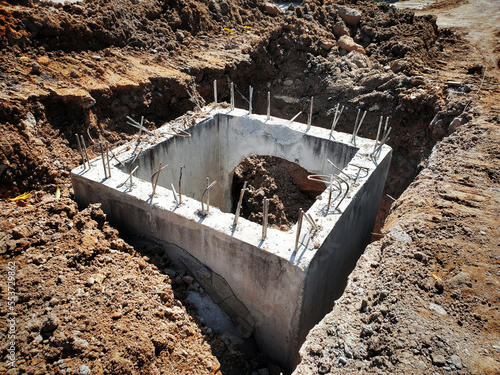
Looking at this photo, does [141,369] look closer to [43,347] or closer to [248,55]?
[43,347]

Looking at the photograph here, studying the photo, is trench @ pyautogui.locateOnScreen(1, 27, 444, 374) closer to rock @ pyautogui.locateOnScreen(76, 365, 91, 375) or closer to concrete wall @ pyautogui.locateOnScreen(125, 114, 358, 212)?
concrete wall @ pyautogui.locateOnScreen(125, 114, 358, 212)

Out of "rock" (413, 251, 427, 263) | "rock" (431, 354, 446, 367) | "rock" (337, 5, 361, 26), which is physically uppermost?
"rock" (337, 5, 361, 26)

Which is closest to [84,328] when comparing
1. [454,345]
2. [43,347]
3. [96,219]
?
[43,347]

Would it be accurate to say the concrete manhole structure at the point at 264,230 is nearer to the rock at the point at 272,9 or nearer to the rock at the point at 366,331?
the rock at the point at 366,331

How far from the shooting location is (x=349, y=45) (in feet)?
37.3

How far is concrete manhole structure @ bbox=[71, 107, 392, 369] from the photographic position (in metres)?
4.24

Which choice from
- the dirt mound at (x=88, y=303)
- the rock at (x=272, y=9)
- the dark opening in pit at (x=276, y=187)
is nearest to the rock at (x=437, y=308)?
the dirt mound at (x=88, y=303)

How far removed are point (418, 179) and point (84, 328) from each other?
211 inches

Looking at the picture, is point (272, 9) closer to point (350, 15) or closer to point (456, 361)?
point (350, 15)

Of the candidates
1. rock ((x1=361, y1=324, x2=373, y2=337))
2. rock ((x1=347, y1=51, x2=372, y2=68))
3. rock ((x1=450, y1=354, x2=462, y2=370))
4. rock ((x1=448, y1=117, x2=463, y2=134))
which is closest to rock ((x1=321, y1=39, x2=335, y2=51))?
rock ((x1=347, y1=51, x2=372, y2=68))

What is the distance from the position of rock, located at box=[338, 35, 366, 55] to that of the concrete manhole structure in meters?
6.03

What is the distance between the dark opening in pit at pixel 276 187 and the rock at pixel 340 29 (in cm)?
539

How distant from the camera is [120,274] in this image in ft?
14.3

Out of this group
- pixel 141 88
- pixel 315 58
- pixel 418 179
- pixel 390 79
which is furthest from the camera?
pixel 315 58
